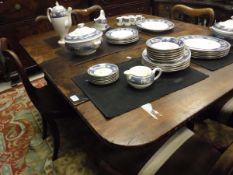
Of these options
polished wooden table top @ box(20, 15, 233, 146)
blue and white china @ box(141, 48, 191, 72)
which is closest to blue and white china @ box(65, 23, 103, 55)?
polished wooden table top @ box(20, 15, 233, 146)

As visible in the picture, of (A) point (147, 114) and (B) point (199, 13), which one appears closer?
(A) point (147, 114)

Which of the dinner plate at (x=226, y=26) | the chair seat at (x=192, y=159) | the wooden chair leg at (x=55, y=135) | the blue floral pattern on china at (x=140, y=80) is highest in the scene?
the dinner plate at (x=226, y=26)

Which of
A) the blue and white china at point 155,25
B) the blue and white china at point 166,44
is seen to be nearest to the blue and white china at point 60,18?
the blue and white china at point 155,25

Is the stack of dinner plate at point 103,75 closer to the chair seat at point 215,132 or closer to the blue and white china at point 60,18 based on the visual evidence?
the blue and white china at point 60,18

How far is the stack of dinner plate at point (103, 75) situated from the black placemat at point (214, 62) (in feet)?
1.34

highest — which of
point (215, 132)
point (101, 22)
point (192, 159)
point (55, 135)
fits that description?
point (101, 22)

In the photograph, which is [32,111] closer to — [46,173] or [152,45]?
[46,173]

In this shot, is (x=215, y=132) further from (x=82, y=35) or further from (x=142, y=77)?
(x=82, y=35)

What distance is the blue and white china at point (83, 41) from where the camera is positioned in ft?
4.06

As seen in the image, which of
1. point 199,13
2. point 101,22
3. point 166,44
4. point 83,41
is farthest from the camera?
point 199,13

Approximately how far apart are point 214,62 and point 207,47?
0.11 metres

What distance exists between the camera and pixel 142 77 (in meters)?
0.93

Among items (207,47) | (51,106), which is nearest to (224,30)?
(207,47)

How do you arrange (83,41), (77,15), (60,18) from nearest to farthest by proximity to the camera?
(83,41)
(60,18)
(77,15)
